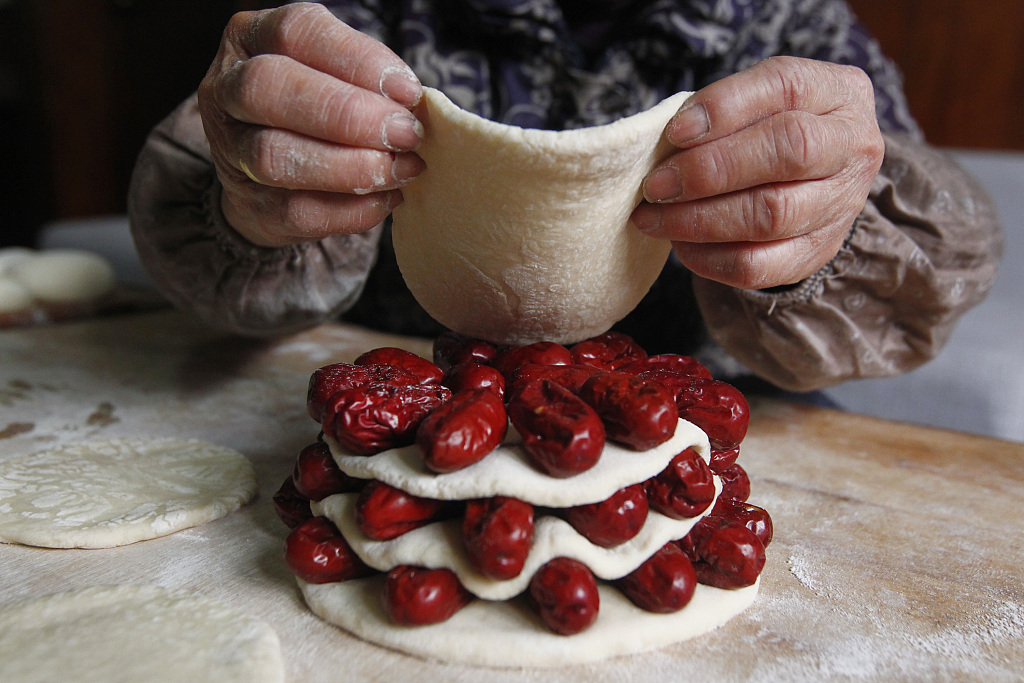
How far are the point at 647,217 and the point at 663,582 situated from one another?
1.31ft

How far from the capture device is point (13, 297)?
6.05ft

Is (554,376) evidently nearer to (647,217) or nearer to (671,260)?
(647,217)

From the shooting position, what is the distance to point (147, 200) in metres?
1.30

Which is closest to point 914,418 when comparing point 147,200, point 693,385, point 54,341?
point 693,385

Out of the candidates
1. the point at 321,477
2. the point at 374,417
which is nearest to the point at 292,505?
the point at 321,477

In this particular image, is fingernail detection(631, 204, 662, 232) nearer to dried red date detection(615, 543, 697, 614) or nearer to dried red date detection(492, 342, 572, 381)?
dried red date detection(492, 342, 572, 381)

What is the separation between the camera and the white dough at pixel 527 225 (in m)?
0.71

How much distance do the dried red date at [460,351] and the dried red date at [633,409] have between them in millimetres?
201

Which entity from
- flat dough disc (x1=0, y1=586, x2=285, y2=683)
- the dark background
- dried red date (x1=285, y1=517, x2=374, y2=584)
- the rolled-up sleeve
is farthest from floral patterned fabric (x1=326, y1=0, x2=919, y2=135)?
the dark background

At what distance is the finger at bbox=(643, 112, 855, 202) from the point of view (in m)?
0.75

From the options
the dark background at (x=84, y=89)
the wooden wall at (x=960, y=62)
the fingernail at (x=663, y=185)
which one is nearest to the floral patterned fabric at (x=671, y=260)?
the fingernail at (x=663, y=185)

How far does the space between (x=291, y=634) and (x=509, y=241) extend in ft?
1.55

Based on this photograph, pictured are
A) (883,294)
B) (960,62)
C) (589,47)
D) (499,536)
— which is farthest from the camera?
(960,62)

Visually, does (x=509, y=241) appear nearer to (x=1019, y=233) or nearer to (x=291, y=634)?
(x=291, y=634)
